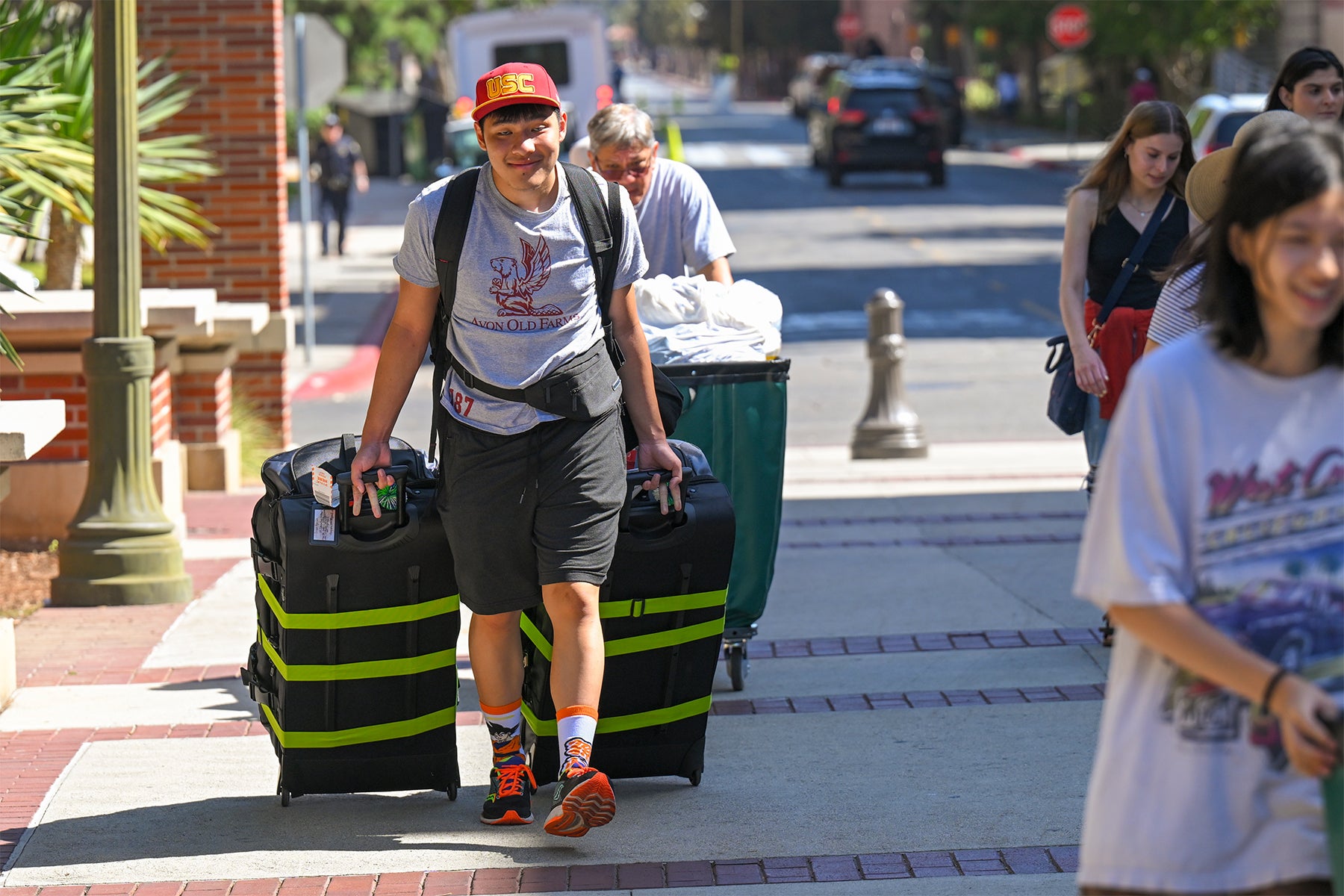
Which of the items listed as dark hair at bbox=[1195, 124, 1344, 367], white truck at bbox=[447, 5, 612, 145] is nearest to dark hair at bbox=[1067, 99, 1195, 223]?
dark hair at bbox=[1195, 124, 1344, 367]

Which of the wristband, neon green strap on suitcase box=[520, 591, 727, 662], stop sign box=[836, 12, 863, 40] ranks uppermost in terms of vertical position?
stop sign box=[836, 12, 863, 40]

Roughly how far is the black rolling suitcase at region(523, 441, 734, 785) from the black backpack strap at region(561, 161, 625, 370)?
1.59 ft

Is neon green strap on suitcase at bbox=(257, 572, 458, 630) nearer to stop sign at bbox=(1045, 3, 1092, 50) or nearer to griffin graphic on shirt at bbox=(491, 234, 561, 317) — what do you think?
griffin graphic on shirt at bbox=(491, 234, 561, 317)

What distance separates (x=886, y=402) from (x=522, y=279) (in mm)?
7298

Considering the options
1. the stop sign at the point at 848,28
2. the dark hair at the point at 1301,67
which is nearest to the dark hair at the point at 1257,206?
the dark hair at the point at 1301,67

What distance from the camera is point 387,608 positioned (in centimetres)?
460

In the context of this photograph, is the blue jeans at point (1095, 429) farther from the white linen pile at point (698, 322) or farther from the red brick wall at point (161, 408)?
the red brick wall at point (161, 408)

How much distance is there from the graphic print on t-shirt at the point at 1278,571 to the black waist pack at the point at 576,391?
206 centimetres

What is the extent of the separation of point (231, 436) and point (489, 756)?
5.37m

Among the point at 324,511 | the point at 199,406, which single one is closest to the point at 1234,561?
the point at 324,511

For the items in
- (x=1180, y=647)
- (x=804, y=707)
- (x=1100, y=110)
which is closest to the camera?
(x=1180, y=647)

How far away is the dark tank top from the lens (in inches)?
238

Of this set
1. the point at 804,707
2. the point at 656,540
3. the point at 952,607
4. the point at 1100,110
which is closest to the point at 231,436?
the point at 952,607

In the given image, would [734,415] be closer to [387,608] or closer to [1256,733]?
[387,608]
